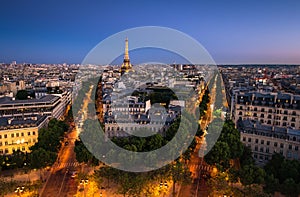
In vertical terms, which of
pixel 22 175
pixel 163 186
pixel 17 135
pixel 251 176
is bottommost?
pixel 22 175

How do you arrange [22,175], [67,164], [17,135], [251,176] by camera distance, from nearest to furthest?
[251,176] → [22,175] → [67,164] → [17,135]

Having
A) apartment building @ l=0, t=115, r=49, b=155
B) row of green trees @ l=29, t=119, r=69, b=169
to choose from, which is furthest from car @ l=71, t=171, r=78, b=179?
apartment building @ l=0, t=115, r=49, b=155

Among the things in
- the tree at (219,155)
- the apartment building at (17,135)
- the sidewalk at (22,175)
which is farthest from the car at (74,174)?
the tree at (219,155)

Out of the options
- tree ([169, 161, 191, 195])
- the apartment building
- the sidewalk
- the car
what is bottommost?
the sidewalk

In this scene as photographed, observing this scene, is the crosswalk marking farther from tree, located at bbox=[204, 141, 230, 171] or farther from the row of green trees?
tree, located at bbox=[204, 141, 230, 171]

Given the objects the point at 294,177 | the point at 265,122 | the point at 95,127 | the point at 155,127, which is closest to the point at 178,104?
the point at 155,127

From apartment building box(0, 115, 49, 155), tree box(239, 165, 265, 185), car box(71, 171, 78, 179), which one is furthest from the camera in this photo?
apartment building box(0, 115, 49, 155)

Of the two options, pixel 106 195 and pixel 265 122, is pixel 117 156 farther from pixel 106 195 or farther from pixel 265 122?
pixel 265 122

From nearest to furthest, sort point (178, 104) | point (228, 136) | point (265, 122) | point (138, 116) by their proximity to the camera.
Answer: point (228, 136)
point (138, 116)
point (265, 122)
point (178, 104)

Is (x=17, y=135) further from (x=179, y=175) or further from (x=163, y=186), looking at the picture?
(x=179, y=175)

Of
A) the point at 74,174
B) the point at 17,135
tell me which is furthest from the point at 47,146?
the point at 74,174

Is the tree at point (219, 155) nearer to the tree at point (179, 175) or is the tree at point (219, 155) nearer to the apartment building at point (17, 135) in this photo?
the tree at point (179, 175)
